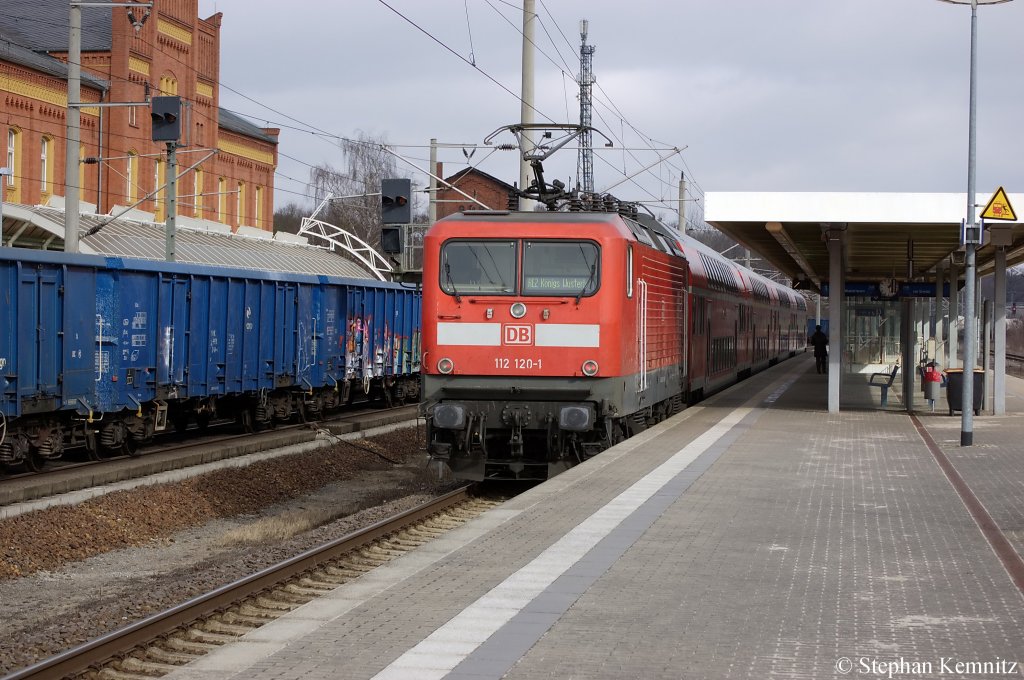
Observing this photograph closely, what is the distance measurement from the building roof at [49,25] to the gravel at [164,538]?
28.6 metres

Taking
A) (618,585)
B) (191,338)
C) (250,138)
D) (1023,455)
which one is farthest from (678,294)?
(250,138)

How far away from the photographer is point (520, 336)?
13352mm

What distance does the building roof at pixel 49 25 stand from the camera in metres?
42.8

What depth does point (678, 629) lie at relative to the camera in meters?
6.61

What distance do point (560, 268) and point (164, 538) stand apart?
16.7 feet

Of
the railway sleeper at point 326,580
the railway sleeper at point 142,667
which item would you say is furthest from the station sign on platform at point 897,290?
the railway sleeper at point 142,667

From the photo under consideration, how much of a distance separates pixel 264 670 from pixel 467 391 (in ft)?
24.9

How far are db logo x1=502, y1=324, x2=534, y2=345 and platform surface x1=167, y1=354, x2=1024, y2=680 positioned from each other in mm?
1488

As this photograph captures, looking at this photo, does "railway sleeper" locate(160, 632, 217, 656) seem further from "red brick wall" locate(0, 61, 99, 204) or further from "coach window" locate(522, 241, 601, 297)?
"red brick wall" locate(0, 61, 99, 204)

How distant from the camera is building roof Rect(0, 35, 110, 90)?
36.6m

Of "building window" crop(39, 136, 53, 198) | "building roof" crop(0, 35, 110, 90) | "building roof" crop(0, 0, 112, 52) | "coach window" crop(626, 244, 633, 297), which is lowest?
"coach window" crop(626, 244, 633, 297)

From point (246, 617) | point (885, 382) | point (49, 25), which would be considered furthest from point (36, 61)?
point (246, 617)

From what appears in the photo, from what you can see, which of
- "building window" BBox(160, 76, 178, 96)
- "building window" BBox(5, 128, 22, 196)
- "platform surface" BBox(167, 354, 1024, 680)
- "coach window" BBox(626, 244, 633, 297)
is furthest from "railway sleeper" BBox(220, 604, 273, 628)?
"building window" BBox(160, 76, 178, 96)

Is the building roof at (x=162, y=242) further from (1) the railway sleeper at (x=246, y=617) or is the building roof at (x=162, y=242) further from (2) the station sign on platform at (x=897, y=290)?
(1) the railway sleeper at (x=246, y=617)
